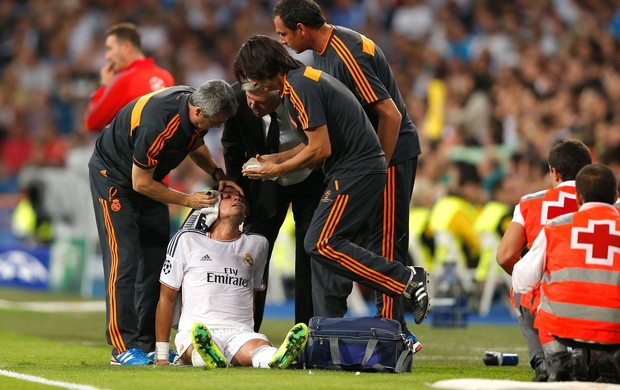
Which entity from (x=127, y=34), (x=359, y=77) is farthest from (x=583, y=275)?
(x=127, y=34)

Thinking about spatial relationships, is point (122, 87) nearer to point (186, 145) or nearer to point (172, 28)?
point (186, 145)

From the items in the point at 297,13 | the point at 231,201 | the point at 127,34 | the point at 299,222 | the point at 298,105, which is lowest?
the point at 299,222

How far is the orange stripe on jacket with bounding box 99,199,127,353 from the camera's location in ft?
26.5

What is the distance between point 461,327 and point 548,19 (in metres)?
7.41

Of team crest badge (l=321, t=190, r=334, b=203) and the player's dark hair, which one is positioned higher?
the player's dark hair

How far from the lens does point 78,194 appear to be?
65.1ft

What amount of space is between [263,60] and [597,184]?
7.23 feet

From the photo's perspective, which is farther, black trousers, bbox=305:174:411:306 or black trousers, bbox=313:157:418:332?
black trousers, bbox=313:157:418:332

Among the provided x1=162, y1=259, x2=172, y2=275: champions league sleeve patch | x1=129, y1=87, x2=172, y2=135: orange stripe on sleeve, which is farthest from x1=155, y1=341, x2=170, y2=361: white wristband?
x1=129, y1=87, x2=172, y2=135: orange stripe on sleeve

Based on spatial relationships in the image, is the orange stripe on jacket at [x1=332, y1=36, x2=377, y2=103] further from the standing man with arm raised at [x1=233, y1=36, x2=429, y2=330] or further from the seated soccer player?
the seated soccer player

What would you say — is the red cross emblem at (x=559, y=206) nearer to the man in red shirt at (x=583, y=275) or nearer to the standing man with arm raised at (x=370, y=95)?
the man in red shirt at (x=583, y=275)

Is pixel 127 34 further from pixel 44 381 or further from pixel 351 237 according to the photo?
pixel 44 381

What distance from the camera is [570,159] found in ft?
23.9

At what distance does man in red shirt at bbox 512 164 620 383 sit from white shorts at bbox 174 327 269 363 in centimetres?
196
